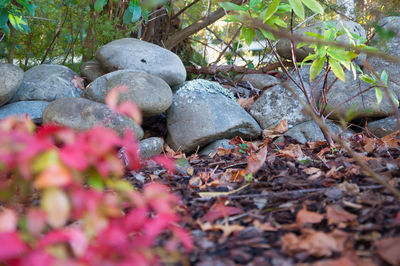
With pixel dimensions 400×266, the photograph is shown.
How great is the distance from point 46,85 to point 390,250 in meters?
2.90

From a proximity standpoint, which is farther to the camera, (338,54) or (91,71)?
(91,71)

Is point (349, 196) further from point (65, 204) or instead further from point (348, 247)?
point (65, 204)

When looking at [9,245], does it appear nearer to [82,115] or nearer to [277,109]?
[82,115]

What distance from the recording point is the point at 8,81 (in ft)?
9.12

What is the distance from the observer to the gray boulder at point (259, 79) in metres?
4.08

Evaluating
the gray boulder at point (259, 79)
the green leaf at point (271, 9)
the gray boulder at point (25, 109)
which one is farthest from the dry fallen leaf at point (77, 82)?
the green leaf at point (271, 9)

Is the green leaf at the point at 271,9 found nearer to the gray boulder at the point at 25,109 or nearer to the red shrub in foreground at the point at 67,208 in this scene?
the red shrub in foreground at the point at 67,208

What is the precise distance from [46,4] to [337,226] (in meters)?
4.15

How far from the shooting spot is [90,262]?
2.52 feet

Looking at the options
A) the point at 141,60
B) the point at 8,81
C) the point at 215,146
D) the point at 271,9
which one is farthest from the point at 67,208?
the point at 141,60

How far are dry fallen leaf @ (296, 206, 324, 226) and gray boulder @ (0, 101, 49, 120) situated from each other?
231 cm

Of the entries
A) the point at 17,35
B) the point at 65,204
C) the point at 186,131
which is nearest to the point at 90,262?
the point at 65,204

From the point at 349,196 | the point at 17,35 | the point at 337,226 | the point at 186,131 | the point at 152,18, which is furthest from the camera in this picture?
the point at 152,18

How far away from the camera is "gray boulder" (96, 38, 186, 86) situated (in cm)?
321
